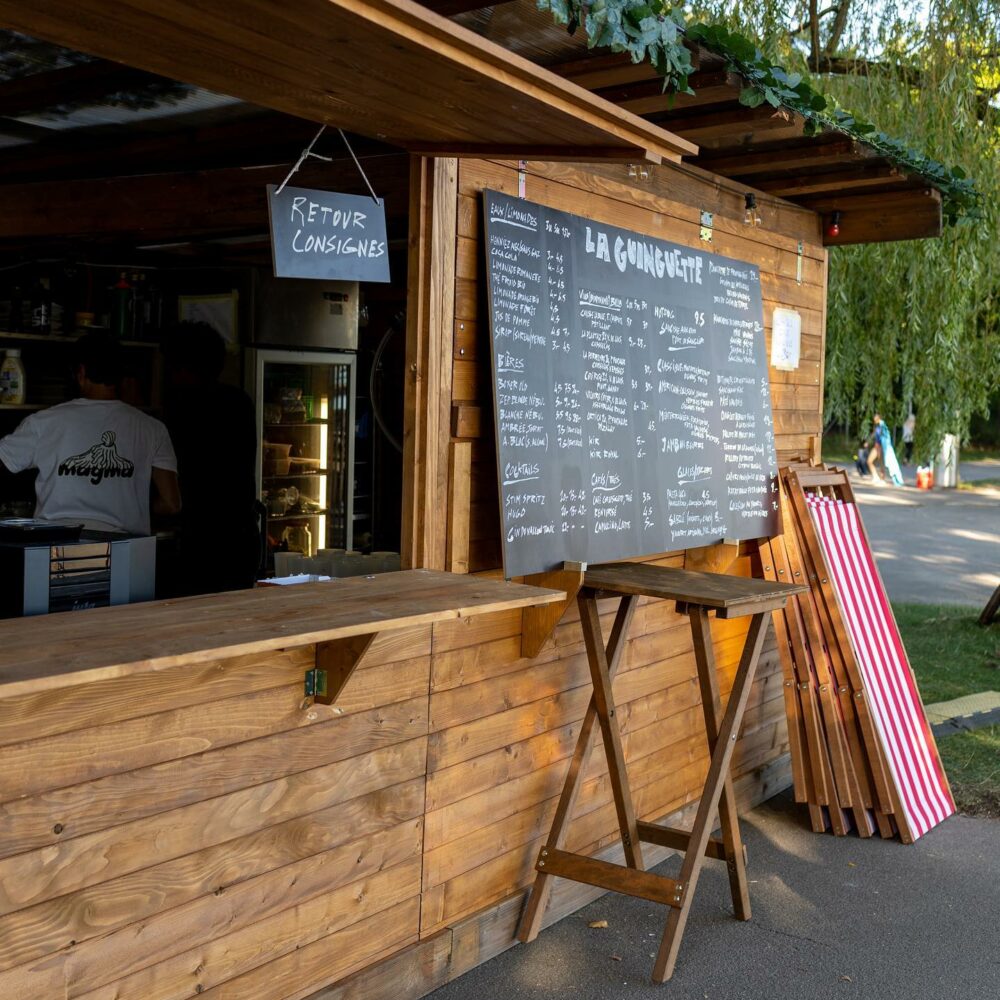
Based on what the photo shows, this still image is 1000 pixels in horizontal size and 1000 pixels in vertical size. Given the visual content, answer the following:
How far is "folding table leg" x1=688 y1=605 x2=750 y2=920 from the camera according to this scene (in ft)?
14.9

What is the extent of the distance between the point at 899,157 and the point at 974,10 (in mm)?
3395

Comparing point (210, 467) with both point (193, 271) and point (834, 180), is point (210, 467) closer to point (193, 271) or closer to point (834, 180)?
point (193, 271)

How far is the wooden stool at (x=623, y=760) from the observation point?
4113mm

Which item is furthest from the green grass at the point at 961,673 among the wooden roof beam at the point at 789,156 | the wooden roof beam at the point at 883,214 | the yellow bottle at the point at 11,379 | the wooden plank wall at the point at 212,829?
the yellow bottle at the point at 11,379

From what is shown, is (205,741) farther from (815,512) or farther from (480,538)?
(815,512)

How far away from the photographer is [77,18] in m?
2.46

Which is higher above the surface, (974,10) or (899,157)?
(974,10)

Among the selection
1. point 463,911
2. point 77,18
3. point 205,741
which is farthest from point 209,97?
point 463,911

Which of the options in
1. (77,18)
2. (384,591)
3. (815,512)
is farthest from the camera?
(815,512)

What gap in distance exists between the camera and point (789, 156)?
5.15m

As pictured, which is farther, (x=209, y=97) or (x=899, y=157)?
(x=899, y=157)

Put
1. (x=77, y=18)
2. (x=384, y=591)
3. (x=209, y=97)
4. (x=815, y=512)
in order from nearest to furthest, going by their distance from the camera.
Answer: (x=77, y=18) → (x=384, y=591) → (x=209, y=97) → (x=815, y=512)

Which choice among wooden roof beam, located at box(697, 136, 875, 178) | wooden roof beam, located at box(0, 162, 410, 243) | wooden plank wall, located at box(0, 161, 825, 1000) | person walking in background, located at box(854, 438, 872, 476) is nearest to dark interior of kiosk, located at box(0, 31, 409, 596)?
wooden roof beam, located at box(0, 162, 410, 243)

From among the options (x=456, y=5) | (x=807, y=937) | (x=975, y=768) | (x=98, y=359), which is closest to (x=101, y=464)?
(x=98, y=359)
